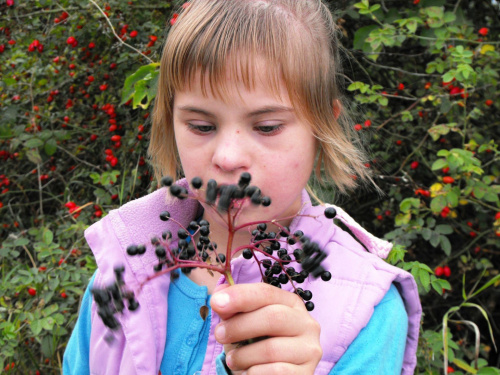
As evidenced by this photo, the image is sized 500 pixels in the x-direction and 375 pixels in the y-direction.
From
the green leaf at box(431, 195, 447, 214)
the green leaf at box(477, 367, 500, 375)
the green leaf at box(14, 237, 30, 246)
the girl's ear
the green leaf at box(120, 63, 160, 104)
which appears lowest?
Answer: the green leaf at box(477, 367, 500, 375)

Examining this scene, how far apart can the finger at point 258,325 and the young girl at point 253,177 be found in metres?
0.21

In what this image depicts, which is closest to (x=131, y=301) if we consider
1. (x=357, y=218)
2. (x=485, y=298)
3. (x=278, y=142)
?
(x=278, y=142)

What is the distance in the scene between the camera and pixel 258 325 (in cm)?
78

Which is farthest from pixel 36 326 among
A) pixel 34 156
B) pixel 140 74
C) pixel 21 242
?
pixel 34 156

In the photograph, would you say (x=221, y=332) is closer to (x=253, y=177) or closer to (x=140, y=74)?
(x=253, y=177)

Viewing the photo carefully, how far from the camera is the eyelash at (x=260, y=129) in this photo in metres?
1.17

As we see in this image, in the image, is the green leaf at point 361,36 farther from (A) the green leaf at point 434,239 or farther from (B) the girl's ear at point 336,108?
(B) the girl's ear at point 336,108

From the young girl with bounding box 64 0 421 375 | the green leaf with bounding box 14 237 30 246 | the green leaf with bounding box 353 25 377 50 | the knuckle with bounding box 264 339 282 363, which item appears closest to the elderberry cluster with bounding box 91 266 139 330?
the knuckle with bounding box 264 339 282 363

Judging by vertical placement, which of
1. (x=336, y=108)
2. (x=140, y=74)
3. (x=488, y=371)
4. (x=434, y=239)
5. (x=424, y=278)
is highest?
(x=336, y=108)

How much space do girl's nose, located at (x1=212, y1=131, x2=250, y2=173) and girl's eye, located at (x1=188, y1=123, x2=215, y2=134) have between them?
0.05 metres

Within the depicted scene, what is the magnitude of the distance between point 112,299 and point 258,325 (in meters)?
0.23

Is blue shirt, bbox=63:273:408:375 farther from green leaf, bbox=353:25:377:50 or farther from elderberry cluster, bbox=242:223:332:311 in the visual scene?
green leaf, bbox=353:25:377:50

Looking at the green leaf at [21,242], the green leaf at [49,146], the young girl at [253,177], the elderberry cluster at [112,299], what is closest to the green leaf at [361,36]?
the young girl at [253,177]

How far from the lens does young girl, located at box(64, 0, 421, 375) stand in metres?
1.16
